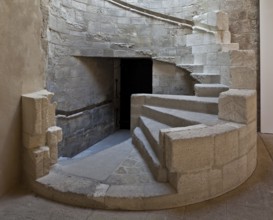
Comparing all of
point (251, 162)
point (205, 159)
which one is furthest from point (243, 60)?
point (205, 159)

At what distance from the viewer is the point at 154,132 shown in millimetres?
2982

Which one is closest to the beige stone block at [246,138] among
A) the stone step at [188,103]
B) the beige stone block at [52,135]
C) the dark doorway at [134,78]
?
the stone step at [188,103]

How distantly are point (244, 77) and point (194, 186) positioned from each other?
4.68 feet

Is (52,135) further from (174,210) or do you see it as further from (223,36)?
(223,36)

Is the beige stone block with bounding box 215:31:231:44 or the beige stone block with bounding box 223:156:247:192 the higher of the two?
the beige stone block with bounding box 215:31:231:44

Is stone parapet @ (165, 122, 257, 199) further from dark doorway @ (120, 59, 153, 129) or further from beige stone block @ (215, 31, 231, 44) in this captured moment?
dark doorway @ (120, 59, 153, 129)

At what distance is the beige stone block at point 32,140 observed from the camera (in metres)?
2.39

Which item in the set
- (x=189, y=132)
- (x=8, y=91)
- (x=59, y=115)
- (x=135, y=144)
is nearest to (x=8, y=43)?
(x=8, y=91)

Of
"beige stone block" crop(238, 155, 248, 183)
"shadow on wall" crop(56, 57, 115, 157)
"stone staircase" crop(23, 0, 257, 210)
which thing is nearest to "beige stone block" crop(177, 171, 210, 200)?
"stone staircase" crop(23, 0, 257, 210)

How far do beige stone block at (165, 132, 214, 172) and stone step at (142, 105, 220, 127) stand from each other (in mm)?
A: 551

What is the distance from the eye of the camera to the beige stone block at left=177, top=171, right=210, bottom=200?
6.90 ft

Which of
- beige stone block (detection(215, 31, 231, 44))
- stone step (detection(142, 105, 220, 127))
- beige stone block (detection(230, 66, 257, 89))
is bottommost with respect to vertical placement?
stone step (detection(142, 105, 220, 127))

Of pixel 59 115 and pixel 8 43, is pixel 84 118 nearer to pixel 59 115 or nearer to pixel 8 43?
pixel 59 115

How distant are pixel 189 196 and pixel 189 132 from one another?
501 mm
